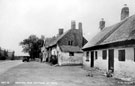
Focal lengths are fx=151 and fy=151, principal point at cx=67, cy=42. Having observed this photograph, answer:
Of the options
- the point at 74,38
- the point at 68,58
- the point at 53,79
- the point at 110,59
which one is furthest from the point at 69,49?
the point at 53,79

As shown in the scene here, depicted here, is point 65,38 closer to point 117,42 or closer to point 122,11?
point 122,11

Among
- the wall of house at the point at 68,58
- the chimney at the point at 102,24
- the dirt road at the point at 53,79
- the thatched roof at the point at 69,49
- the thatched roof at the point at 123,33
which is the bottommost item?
the dirt road at the point at 53,79

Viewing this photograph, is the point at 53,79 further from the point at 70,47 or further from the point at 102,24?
the point at 70,47

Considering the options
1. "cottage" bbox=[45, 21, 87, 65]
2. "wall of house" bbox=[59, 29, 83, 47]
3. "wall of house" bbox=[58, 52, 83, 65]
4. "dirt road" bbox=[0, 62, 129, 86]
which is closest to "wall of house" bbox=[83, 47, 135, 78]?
"dirt road" bbox=[0, 62, 129, 86]

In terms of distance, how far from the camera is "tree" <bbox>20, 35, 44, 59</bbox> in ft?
262

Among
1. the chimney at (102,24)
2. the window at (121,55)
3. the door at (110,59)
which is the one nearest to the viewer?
the window at (121,55)

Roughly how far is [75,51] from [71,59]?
6.53 feet

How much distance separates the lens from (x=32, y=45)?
269ft

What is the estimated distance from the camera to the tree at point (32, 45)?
262ft

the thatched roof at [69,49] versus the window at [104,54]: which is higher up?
the thatched roof at [69,49]

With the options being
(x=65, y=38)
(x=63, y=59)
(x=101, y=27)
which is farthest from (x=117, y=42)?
(x=65, y=38)

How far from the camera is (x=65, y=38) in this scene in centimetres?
3478

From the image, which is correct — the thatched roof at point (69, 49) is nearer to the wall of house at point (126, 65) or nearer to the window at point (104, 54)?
the window at point (104, 54)

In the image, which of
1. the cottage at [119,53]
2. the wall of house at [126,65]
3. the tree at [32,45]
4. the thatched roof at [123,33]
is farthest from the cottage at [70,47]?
the tree at [32,45]
